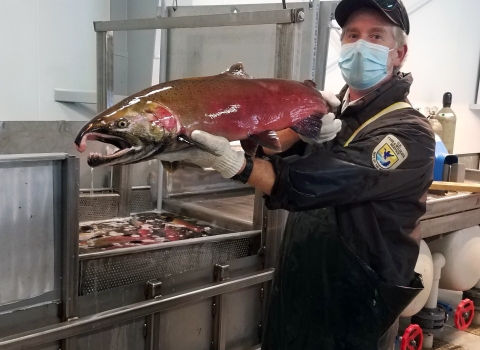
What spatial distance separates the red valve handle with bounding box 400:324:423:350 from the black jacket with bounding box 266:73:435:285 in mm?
1375

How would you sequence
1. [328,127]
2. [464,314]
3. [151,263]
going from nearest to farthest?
[328,127] < [151,263] < [464,314]

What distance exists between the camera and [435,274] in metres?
2.68

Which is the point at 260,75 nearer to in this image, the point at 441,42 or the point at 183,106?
the point at 183,106

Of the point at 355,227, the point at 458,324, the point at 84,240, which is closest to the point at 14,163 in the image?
the point at 84,240

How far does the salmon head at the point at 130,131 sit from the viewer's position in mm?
862

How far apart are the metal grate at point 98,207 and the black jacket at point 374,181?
1348 mm

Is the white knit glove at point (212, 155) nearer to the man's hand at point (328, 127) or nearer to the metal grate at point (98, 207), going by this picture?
the man's hand at point (328, 127)

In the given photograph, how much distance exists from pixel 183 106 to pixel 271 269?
1.13m

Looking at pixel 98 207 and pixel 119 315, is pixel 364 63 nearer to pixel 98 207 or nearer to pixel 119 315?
pixel 119 315

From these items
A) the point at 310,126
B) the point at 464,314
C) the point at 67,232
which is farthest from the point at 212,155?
the point at 464,314

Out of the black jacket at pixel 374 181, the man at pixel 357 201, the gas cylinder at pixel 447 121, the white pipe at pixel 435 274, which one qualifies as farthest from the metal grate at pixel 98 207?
the gas cylinder at pixel 447 121

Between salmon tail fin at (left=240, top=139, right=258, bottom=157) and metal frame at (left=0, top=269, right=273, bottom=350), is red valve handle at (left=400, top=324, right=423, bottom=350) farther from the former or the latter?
salmon tail fin at (left=240, top=139, right=258, bottom=157)

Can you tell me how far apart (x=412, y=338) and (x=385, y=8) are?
1.95 meters

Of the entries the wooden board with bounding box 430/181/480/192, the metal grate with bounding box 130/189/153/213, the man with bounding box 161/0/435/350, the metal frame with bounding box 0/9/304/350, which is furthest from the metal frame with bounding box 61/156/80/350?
the wooden board with bounding box 430/181/480/192
